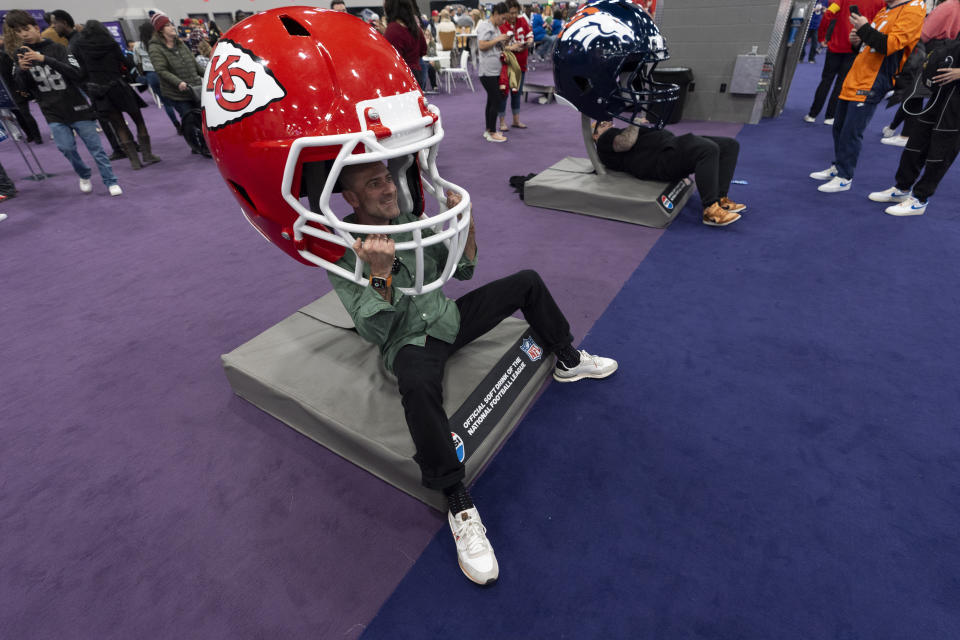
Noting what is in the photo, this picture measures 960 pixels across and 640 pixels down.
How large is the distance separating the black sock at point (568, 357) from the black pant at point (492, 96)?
455 centimetres

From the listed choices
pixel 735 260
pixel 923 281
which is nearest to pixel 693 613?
pixel 735 260

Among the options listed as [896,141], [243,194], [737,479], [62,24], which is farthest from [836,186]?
[62,24]

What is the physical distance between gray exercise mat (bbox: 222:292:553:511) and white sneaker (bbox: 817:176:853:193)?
11.6 ft

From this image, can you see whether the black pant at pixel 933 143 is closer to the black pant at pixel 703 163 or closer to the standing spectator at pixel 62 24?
the black pant at pixel 703 163

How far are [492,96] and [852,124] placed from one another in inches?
144

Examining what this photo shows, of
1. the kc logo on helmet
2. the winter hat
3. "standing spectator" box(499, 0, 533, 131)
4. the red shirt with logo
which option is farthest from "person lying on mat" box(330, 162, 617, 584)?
the winter hat

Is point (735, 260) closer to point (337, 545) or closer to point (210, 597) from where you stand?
point (337, 545)

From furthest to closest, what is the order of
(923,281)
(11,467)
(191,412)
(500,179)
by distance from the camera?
(500,179), (923,281), (191,412), (11,467)

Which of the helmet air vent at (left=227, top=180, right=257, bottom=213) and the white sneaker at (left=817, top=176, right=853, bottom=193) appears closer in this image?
the helmet air vent at (left=227, top=180, right=257, bottom=213)

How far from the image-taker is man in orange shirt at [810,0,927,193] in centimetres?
333

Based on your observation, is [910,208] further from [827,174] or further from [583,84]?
[583,84]

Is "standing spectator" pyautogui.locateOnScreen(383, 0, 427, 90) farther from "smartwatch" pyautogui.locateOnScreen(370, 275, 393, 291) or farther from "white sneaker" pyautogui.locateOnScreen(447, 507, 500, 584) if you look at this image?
"white sneaker" pyautogui.locateOnScreen(447, 507, 500, 584)

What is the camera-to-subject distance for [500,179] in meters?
4.80

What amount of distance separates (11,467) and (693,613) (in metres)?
2.59
